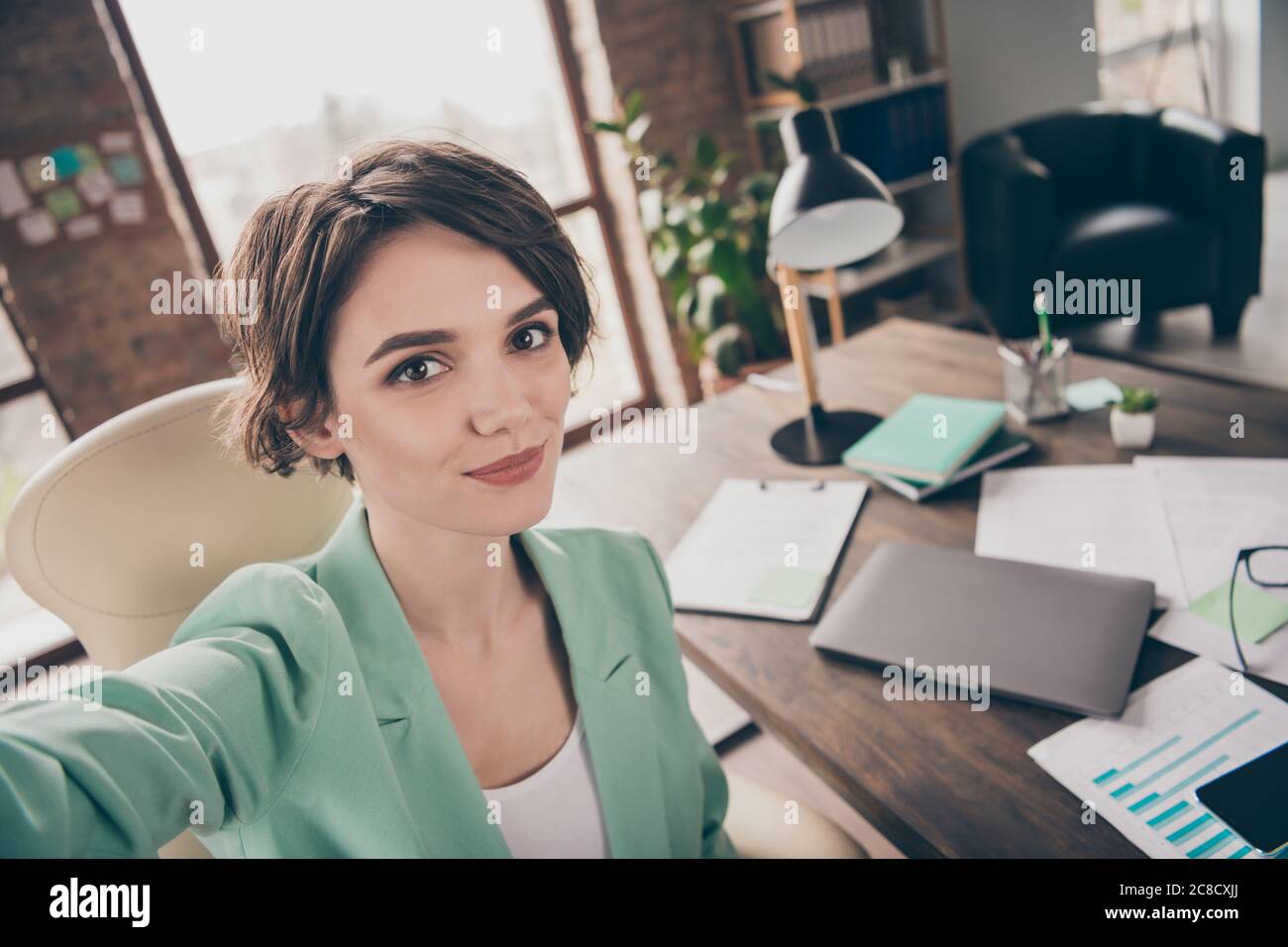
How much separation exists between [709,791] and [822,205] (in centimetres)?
90

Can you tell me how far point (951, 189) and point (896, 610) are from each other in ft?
11.5

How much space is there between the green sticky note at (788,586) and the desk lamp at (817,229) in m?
0.36

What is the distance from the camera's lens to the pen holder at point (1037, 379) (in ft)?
4.97

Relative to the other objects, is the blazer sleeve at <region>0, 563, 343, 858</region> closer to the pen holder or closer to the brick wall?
the pen holder

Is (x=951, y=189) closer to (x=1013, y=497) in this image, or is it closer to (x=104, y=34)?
(x=1013, y=497)

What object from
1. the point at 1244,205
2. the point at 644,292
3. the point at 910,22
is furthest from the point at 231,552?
the point at 910,22

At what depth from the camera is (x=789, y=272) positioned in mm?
1585

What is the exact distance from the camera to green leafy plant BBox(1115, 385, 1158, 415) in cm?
135

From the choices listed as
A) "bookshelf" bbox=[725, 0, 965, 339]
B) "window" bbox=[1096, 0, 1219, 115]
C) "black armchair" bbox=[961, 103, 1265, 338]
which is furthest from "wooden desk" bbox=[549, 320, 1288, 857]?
"window" bbox=[1096, 0, 1219, 115]

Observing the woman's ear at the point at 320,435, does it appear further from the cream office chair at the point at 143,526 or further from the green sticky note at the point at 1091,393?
the green sticky note at the point at 1091,393

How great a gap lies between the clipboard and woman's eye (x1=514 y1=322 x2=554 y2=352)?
1.62 ft

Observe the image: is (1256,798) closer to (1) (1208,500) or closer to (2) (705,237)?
(1) (1208,500)

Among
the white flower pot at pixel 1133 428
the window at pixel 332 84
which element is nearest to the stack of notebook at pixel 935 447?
the white flower pot at pixel 1133 428

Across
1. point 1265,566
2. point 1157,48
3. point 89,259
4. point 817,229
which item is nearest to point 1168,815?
point 1265,566
